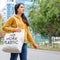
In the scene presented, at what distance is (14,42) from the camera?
240 inches

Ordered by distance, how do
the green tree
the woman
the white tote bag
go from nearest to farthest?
the white tote bag
the woman
the green tree

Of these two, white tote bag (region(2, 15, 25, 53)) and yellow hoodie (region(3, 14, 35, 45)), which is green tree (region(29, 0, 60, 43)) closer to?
Result: yellow hoodie (region(3, 14, 35, 45))

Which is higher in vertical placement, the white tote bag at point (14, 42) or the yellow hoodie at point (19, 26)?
the yellow hoodie at point (19, 26)

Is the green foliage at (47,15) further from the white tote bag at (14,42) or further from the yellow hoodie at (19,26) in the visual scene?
the white tote bag at (14,42)

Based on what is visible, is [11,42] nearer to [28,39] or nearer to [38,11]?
[28,39]

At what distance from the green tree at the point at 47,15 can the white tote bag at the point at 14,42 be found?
22847mm

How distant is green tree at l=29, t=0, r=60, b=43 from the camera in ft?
97.6

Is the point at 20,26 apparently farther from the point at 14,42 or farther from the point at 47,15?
the point at 47,15

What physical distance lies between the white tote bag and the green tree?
22847 millimetres

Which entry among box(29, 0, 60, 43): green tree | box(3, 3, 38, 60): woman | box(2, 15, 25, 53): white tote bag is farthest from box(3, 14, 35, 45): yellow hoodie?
box(29, 0, 60, 43): green tree

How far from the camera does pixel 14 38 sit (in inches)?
240

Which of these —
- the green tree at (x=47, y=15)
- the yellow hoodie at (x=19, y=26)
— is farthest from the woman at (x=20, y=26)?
the green tree at (x=47, y=15)

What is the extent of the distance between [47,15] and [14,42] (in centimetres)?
2604

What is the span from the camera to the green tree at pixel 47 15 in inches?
1171
